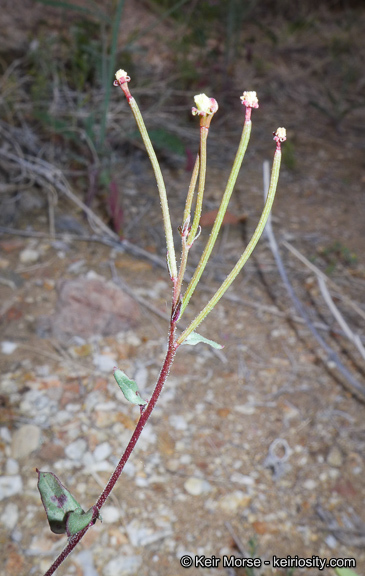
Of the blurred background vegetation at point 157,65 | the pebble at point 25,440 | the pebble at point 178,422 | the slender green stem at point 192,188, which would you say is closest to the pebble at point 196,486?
the pebble at point 178,422

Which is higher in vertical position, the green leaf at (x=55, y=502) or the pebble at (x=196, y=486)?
the green leaf at (x=55, y=502)

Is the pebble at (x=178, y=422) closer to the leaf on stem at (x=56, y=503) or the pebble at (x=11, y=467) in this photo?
the pebble at (x=11, y=467)

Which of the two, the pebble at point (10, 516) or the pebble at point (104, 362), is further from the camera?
the pebble at point (104, 362)

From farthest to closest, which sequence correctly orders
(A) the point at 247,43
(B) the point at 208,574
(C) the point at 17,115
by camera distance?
(A) the point at 247,43 → (C) the point at 17,115 → (B) the point at 208,574

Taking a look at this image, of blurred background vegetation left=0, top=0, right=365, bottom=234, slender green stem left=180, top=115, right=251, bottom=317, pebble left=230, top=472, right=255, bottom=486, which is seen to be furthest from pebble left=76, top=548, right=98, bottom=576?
blurred background vegetation left=0, top=0, right=365, bottom=234

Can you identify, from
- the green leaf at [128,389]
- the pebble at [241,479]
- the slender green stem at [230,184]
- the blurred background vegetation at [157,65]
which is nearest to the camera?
the slender green stem at [230,184]

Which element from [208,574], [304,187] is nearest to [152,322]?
[208,574]

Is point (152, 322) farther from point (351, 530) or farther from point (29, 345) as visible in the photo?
point (351, 530)
